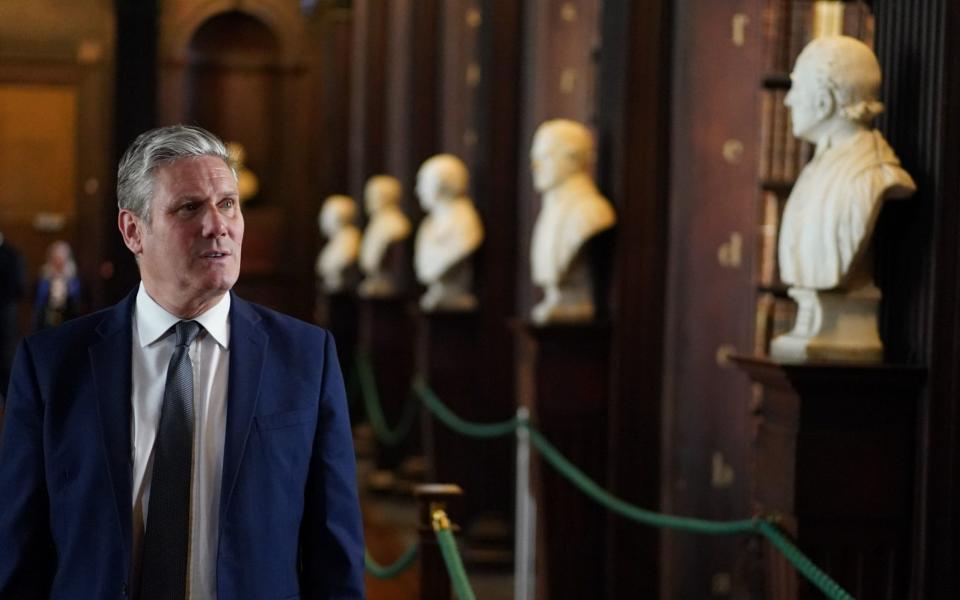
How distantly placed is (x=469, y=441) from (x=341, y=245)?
182 inches

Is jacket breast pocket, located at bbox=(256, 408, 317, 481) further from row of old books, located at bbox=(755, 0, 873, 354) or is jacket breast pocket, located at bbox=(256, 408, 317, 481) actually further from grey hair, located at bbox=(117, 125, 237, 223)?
row of old books, located at bbox=(755, 0, 873, 354)

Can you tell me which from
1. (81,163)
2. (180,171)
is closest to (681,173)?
(180,171)

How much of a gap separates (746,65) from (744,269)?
715mm

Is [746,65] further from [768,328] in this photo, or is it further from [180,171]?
[180,171]

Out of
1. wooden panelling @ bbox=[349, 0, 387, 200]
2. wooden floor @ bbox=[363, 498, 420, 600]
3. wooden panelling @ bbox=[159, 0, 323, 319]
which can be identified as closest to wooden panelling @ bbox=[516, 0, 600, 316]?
wooden floor @ bbox=[363, 498, 420, 600]

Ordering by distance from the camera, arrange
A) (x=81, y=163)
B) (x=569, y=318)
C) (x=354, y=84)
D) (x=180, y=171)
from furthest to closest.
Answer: (x=354, y=84) < (x=81, y=163) < (x=569, y=318) < (x=180, y=171)

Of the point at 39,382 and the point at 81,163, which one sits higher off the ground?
the point at 81,163

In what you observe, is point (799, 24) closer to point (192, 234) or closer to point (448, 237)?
point (448, 237)

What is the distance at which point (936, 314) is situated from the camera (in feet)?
11.4

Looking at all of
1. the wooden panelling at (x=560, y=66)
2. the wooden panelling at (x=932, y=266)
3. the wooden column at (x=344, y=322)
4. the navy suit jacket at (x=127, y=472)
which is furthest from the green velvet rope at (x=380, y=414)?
the navy suit jacket at (x=127, y=472)

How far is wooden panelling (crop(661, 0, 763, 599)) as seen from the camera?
5.25m

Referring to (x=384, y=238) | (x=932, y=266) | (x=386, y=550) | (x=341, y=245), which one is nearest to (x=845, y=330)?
(x=932, y=266)

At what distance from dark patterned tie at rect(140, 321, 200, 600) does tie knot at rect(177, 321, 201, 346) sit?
0.08m

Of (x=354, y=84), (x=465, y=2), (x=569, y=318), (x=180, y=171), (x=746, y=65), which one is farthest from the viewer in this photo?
(x=354, y=84)
